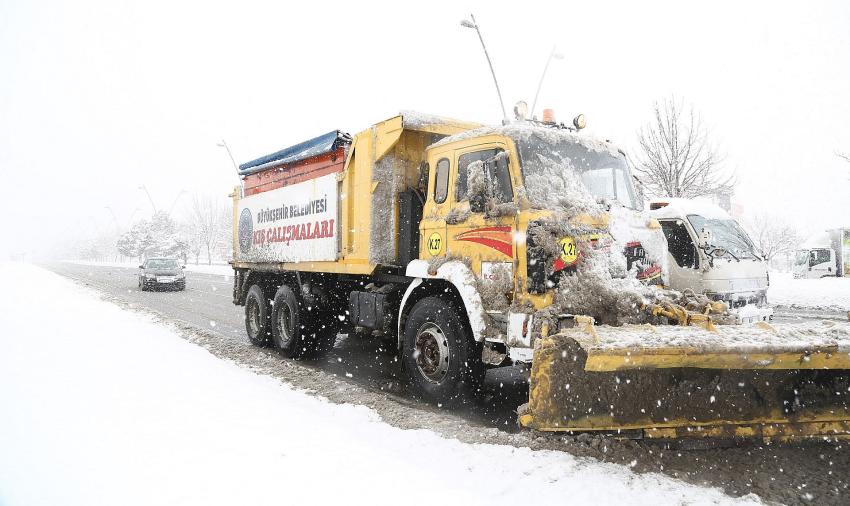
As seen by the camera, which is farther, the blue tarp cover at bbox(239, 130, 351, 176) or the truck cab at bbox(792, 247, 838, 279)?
the truck cab at bbox(792, 247, 838, 279)

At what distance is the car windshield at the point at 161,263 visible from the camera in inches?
958

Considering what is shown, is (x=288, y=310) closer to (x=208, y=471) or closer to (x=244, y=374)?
(x=244, y=374)

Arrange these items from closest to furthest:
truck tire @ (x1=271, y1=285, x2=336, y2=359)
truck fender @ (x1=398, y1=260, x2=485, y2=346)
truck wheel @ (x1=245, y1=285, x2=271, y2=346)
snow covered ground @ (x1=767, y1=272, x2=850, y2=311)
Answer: truck fender @ (x1=398, y1=260, x2=485, y2=346) → truck tire @ (x1=271, y1=285, x2=336, y2=359) → truck wheel @ (x1=245, y1=285, x2=271, y2=346) → snow covered ground @ (x1=767, y1=272, x2=850, y2=311)

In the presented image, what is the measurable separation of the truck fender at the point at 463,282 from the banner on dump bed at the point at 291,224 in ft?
6.21

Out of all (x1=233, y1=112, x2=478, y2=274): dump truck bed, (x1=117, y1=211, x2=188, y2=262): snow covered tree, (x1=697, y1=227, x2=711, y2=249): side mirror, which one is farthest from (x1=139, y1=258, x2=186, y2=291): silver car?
(x1=117, y1=211, x2=188, y2=262): snow covered tree

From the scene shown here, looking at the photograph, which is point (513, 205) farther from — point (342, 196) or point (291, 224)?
point (291, 224)

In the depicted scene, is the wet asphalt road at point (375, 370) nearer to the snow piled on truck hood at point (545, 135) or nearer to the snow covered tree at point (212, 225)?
the snow piled on truck hood at point (545, 135)

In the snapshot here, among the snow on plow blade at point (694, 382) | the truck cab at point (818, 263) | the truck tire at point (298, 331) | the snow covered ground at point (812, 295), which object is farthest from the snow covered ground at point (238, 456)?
the truck cab at point (818, 263)

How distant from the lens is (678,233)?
1033cm

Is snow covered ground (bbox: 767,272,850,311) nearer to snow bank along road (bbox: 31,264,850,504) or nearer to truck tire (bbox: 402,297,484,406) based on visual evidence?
snow bank along road (bbox: 31,264,850,504)

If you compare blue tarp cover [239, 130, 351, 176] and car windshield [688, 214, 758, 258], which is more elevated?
blue tarp cover [239, 130, 351, 176]

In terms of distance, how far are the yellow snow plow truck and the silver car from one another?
54.6 feet

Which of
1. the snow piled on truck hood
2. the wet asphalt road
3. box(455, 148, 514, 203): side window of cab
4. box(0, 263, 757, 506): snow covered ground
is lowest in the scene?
the wet asphalt road

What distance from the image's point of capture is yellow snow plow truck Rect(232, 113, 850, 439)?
12.5ft
